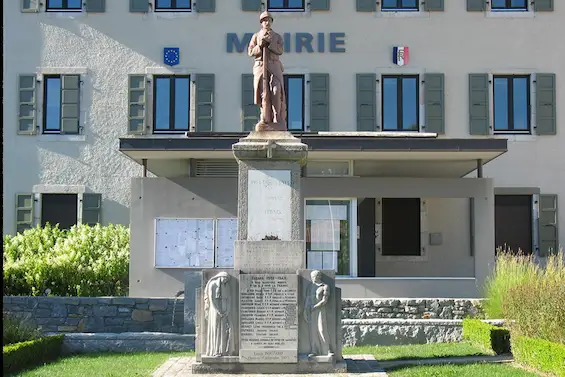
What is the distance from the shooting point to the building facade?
22297 millimetres

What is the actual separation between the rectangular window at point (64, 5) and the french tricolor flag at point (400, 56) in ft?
29.1

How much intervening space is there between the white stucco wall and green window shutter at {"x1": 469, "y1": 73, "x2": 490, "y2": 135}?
0.76 ft

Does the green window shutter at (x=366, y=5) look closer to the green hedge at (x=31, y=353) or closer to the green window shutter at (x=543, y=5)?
the green window shutter at (x=543, y=5)

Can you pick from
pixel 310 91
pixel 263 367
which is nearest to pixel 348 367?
pixel 263 367

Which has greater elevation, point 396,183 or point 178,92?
point 178,92

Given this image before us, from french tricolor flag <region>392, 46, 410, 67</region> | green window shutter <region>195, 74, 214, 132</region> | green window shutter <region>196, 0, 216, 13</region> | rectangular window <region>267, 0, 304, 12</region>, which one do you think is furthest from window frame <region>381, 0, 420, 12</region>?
green window shutter <region>195, 74, 214, 132</region>

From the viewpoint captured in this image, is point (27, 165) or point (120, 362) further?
point (27, 165)

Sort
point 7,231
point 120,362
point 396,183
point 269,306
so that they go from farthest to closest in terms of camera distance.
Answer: point 7,231
point 396,183
point 120,362
point 269,306

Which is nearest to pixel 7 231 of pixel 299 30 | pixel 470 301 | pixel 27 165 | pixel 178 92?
pixel 27 165

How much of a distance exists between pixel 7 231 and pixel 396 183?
429 inches

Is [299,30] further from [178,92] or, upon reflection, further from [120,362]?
[120,362]

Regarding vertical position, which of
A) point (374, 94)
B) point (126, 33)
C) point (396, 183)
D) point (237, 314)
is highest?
point (126, 33)

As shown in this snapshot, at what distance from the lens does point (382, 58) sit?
2272cm

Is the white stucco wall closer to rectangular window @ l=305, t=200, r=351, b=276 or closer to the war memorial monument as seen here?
rectangular window @ l=305, t=200, r=351, b=276
